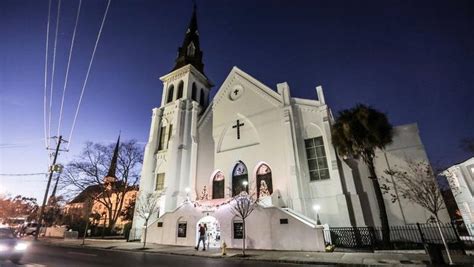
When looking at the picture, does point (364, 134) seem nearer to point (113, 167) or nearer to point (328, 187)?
point (328, 187)

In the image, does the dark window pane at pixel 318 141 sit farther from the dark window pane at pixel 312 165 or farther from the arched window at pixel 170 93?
the arched window at pixel 170 93

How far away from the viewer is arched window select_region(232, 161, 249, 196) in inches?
786

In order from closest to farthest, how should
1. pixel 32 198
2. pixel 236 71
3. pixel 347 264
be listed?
pixel 347 264
pixel 236 71
pixel 32 198

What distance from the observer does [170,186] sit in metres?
21.3

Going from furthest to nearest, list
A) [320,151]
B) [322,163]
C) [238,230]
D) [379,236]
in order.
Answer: [320,151] → [322,163] → [238,230] → [379,236]

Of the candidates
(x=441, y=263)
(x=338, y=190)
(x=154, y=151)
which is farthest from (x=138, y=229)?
(x=441, y=263)

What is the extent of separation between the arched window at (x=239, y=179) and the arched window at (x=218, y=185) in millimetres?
1364

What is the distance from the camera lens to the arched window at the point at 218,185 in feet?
69.6

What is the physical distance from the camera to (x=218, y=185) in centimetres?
2166

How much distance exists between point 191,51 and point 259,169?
22370mm

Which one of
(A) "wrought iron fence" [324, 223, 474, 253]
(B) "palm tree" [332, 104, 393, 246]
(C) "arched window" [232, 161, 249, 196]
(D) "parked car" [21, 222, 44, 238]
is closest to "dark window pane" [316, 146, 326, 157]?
(B) "palm tree" [332, 104, 393, 246]

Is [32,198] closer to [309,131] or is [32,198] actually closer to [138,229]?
[138,229]

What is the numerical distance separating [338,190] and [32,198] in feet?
204

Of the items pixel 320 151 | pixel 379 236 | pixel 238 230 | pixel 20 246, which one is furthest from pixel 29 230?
pixel 379 236
